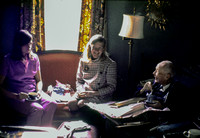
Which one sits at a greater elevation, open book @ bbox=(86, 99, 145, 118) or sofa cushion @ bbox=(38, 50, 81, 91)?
sofa cushion @ bbox=(38, 50, 81, 91)

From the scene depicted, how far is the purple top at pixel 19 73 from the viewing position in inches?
107

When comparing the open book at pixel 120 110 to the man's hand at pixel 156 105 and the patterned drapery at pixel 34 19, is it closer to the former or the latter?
the man's hand at pixel 156 105

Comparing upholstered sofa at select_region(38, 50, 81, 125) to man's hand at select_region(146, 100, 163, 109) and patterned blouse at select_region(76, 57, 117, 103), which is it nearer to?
patterned blouse at select_region(76, 57, 117, 103)

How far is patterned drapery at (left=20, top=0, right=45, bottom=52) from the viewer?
3471mm

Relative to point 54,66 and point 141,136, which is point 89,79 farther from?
point 141,136

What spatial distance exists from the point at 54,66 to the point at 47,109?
0.84 m

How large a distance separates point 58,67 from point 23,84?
69 centimetres

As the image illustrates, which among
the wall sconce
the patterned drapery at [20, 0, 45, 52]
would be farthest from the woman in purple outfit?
the wall sconce

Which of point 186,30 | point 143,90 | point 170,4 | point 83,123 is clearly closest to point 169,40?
point 186,30

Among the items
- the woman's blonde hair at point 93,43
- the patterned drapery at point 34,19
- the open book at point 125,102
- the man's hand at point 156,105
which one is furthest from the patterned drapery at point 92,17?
the man's hand at point 156,105

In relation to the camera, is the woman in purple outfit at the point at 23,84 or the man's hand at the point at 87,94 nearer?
the woman in purple outfit at the point at 23,84

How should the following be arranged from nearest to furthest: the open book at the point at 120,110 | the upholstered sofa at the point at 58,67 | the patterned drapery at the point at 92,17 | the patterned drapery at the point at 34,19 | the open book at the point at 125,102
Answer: the open book at the point at 120,110 → the open book at the point at 125,102 → the upholstered sofa at the point at 58,67 → the patterned drapery at the point at 34,19 → the patterned drapery at the point at 92,17

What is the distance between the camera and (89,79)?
3.00 meters

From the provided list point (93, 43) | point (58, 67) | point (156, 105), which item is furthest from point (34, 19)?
point (156, 105)
